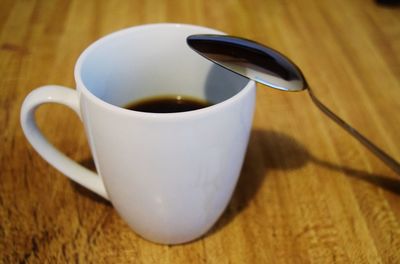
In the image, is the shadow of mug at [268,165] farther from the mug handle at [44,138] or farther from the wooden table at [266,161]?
the mug handle at [44,138]

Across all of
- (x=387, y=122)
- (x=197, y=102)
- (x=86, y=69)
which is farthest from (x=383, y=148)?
(x=86, y=69)

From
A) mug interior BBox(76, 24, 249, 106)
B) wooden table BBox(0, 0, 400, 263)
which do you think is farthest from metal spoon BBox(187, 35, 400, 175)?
wooden table BBox(0, 0, 400, 263)

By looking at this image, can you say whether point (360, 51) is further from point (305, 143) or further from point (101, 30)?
point (101, 30)

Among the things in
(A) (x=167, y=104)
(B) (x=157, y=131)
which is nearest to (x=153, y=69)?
(A) (x=167, y=104)

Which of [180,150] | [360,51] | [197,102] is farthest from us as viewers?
[360,51]

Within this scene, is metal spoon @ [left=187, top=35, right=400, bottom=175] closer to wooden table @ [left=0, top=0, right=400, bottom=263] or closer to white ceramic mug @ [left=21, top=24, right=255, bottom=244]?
white ceramic mug @ [left=21, top=24, right=255, bottom=244]

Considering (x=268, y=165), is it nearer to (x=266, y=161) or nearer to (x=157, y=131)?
(x=266, y=161)

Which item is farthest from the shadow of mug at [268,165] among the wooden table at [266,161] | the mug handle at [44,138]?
the mug handle at [44,138]

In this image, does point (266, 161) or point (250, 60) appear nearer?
point (250, 60)
